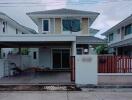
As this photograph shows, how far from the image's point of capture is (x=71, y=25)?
1182 inches

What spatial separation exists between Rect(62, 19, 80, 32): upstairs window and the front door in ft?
8.87

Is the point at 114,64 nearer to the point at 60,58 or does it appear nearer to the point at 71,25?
the point at 71,25

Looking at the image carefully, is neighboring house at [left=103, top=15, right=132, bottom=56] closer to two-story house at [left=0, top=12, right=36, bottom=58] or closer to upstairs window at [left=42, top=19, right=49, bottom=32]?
upstairs window at [left=42, top=19, right=49, bottom=32]

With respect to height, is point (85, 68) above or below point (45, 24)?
below

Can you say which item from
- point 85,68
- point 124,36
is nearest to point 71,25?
point 124,36

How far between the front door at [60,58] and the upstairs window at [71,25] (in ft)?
8.87

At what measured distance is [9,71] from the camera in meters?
24.5

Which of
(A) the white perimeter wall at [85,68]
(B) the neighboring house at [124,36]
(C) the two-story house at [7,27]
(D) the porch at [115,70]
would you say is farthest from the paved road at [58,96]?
(C) the two-story house at [7,27]

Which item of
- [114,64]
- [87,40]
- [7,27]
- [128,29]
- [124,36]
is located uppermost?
[7,27]

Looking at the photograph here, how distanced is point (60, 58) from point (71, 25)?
4.01 m

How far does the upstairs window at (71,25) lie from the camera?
30016mm

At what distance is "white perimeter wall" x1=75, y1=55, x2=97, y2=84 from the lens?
17969 mm

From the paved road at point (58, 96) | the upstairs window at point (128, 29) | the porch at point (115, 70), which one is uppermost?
the upstairs window at point (128, 29)

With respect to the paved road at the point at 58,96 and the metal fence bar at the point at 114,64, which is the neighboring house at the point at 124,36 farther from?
the paved road at the point at 58,96
